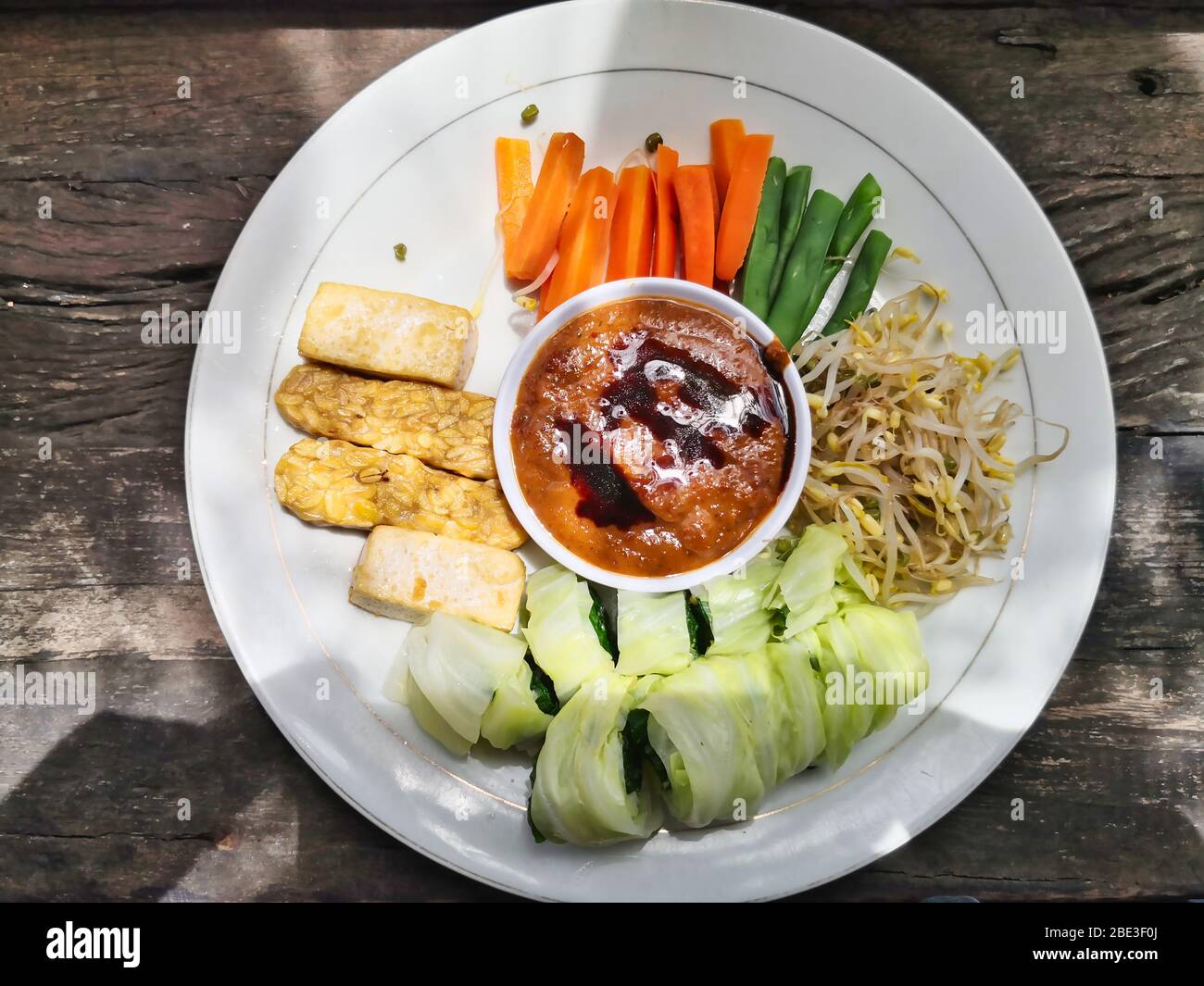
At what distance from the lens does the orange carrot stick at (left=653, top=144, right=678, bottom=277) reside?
3.46 metres

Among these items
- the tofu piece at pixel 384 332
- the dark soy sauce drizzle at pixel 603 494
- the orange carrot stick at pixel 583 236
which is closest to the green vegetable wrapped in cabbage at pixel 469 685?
the dark soy sauce drizzle at pixel 603 494

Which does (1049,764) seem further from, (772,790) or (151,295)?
(151,295)

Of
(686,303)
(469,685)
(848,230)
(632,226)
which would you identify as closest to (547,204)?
(632,226)

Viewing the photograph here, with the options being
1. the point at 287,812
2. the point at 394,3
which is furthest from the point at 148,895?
the point at 394,3

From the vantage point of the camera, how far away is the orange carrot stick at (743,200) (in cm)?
337

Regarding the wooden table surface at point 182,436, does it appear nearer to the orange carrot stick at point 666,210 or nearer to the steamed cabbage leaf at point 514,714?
the steamed cabbage leaf at point 514,714

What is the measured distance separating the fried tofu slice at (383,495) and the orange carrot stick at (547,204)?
3.18 ft

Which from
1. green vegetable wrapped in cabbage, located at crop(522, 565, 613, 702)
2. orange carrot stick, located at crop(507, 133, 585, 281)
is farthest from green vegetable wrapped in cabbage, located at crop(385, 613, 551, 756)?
orange carrot stick, located at crop(507, 133, 585, 281)

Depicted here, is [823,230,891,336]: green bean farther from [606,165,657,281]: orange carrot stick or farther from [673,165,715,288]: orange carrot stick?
[606,165,657,281]: orange carrot stick

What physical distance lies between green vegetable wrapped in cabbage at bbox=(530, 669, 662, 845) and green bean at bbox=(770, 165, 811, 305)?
5.71 feet

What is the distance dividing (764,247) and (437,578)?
6.24 feet
